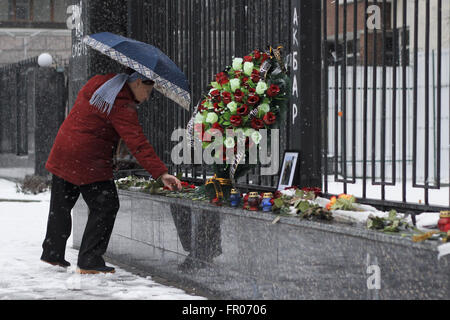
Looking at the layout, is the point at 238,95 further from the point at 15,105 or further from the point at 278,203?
the point at 15,105

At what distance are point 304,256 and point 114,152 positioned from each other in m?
2.62

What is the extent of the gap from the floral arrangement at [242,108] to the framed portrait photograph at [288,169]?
25 centimetres

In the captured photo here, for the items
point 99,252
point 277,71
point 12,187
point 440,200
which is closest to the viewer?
point 277,71

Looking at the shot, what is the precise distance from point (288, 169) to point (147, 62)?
1503 mm

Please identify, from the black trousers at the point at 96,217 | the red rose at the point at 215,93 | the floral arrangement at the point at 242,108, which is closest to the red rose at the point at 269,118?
the floral arrangement at the point at 242,108

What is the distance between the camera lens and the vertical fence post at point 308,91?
6734mm

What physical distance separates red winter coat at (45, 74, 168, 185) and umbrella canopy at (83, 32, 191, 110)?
0.26 meters

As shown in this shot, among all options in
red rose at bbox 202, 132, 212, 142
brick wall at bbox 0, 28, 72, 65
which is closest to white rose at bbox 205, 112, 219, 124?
red rose at bbox 202, 132, 212, 142

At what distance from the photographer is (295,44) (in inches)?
268

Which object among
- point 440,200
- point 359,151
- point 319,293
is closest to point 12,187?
point 359,151

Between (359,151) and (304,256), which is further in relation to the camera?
(359,151)

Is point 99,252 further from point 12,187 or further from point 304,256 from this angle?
point 12,187

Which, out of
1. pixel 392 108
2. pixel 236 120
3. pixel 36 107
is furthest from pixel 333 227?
pixel 36 107

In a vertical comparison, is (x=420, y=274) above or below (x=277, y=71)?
below
